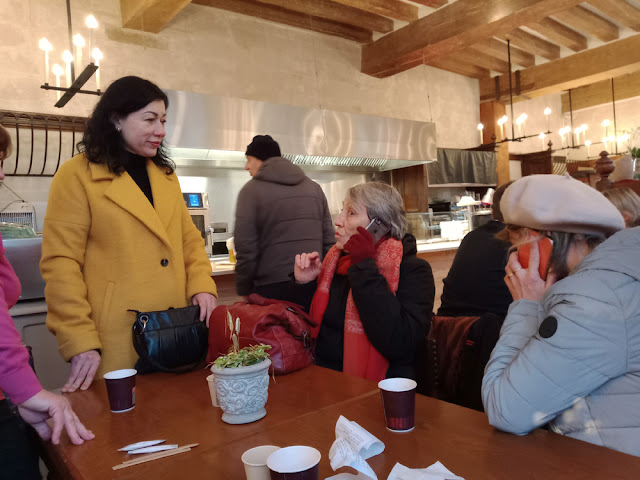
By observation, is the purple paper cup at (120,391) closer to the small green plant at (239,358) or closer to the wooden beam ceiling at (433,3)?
the small green plant at (239,358)

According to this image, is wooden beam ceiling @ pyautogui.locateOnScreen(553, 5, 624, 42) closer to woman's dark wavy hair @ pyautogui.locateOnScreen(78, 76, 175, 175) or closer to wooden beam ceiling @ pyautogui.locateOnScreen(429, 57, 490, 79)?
wooden beam ceiling @ pyautogui.locateOnScreen(429, 57, 490, 79)

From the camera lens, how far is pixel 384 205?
74.7 inches

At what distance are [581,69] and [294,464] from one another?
872 centimetres

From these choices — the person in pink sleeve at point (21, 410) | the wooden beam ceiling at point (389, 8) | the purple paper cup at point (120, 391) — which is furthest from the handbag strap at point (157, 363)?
the wooden beam ceiling at point (389, 8)

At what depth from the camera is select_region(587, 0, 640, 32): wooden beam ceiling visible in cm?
637

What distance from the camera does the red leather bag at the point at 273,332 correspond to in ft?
4.43

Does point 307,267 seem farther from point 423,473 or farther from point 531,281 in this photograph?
point 423,473

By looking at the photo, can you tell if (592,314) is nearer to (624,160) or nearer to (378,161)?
(624,160)

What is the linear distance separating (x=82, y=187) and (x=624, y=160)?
9.94ft

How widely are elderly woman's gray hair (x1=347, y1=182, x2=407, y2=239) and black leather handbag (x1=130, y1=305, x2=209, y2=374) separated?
0.79 m

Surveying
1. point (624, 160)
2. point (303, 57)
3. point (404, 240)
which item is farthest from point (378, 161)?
point (404, 240)

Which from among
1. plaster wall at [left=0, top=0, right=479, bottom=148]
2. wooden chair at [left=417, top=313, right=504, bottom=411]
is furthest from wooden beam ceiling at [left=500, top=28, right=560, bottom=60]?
wooden chair at [left=417, top=313, right=504, bottom=411]

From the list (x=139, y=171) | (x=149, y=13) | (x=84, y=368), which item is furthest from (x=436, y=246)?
(x=84, y=368)

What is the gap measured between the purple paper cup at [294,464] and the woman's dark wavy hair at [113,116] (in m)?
1.23
